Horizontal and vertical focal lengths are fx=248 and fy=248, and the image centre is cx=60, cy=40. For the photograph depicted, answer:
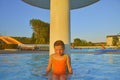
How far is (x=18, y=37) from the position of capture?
3672cm

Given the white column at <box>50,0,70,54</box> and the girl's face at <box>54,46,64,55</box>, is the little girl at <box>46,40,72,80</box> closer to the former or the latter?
the girl's face at <box>54,46,64,55</box>

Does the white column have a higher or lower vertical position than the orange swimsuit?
higher

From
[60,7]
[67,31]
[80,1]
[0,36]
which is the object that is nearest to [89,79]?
[67,31]

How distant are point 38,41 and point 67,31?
30532 mm

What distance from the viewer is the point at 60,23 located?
232 inches

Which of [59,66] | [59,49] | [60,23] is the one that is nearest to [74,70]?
[60,23]

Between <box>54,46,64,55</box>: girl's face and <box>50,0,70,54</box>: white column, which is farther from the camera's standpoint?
<box>50,0,70,54</box>: white column

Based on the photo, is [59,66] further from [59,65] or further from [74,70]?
[74,70]

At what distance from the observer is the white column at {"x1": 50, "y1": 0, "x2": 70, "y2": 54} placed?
19.3 feet

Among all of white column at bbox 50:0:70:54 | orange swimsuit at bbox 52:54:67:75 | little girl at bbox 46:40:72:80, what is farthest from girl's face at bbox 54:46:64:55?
white column at bbox 50:0:70:54

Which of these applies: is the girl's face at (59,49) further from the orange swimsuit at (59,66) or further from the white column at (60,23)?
the white column at (60,23)

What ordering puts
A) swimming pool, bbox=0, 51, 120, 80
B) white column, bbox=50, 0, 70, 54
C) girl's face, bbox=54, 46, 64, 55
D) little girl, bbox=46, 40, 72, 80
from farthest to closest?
swimming pool, bbox=0, 51, 120, 80
white column, bbox=50, 0, 70, 54
little girl, bbox=46, 40, 72, 80
girl's face, bbox=54, 46, 64, 55

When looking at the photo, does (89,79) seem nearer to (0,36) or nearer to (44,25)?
(0,36)

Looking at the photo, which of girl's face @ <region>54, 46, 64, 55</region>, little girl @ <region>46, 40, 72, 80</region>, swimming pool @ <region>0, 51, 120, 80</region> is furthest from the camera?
swimming pool @ <region>0, 51, 120, 80</region>
